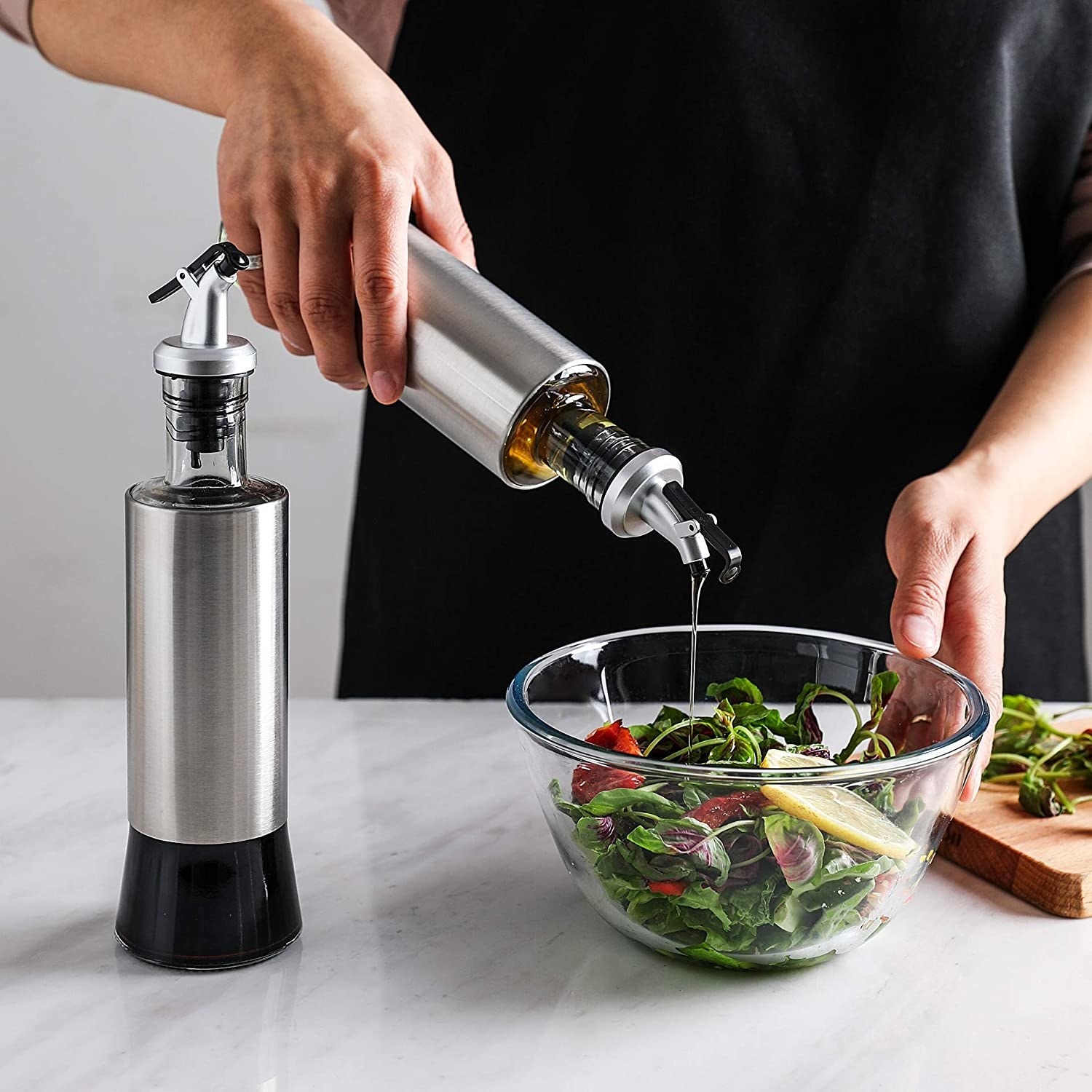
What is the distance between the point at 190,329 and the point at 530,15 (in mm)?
751

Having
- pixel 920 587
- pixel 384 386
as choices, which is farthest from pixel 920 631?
pixel 384 386

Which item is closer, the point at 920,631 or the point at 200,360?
the point at 200,360

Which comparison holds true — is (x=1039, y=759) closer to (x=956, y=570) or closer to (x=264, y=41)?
(x=956, y=570)

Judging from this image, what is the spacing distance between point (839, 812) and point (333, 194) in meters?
0.47

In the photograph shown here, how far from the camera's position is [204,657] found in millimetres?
717

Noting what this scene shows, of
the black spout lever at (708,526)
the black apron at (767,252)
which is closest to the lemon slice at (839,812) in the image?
A: the black spout lever at (708,526)

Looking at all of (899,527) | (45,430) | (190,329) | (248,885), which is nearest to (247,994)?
(248,885)

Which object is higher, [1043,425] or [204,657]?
[1043,425]

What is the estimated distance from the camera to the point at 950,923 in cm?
84

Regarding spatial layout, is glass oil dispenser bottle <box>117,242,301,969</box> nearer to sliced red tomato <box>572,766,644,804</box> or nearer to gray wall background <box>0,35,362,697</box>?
sliced red tomato <box>572,766,644,804</box>

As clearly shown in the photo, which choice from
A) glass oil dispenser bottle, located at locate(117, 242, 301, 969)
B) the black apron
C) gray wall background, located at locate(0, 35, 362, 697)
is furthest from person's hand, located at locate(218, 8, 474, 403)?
gray wall background, located at locate(0, 35, 362, 697)

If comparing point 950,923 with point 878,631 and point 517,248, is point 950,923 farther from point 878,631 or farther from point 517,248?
point 517,248

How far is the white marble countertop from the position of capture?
2.22ft

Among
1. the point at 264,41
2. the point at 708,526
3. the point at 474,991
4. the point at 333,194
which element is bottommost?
the point at 474,991
